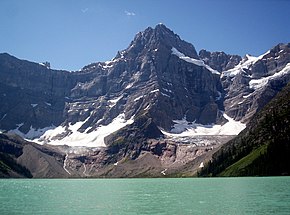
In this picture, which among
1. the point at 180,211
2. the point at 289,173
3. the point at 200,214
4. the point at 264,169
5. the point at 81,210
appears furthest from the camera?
the point at 264,169

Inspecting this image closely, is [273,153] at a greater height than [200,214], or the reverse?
[273,153]

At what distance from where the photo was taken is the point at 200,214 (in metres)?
52.0

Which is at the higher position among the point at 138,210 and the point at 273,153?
the point at 273,153

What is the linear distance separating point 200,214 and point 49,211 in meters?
23.2

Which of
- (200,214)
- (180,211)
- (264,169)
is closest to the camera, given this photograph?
(200,214)

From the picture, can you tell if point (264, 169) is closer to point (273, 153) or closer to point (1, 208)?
point (273, 153)

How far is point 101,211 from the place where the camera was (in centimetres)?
5884

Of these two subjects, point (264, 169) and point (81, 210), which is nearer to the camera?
point (81, 210)

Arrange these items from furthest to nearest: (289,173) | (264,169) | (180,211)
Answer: (264,169)
(289,173)
(180,211)

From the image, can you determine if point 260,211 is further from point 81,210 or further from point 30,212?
point 30,212

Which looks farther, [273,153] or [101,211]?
[273,153]

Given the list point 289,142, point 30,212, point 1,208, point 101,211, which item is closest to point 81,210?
point 101,211

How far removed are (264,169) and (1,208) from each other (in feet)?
515

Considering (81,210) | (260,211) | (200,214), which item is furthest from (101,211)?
(260,211)
